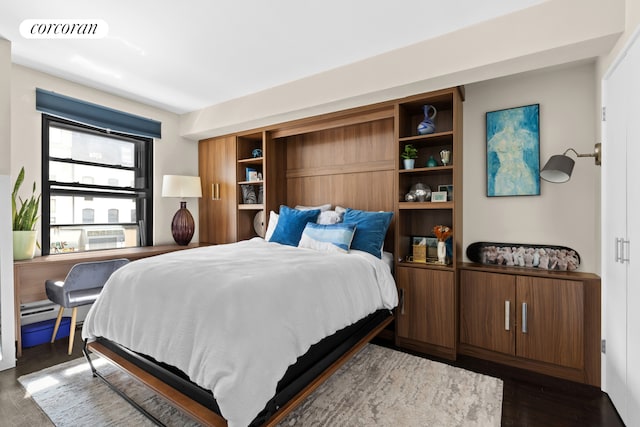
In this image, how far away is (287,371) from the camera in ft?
5.31

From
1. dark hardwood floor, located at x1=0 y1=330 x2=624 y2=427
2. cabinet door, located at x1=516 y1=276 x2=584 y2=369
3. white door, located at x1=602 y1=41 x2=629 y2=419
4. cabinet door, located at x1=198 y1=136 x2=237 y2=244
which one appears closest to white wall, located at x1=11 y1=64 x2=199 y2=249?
cabinet door, located at x1=198 y1=136 x2=237 y2=244

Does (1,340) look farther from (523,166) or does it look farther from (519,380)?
(523,166)

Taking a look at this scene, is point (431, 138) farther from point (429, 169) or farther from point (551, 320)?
point (551, 320)

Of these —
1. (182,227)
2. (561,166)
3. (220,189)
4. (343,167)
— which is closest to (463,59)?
(561,166)

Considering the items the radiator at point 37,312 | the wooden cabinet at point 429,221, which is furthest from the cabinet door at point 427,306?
the radiator at point 37,312

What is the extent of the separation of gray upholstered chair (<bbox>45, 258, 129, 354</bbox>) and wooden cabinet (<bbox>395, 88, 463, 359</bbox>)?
101 inches

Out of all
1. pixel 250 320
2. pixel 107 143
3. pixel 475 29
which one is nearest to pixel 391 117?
pixel 475 29

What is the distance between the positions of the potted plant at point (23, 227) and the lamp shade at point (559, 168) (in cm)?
421

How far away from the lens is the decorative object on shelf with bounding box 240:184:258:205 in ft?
13.5

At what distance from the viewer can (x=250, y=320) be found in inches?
57.4

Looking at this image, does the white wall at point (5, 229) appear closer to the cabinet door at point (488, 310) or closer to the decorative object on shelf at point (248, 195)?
the decorative object on shelf at point (248, 195)

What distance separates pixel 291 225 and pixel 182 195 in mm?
1729

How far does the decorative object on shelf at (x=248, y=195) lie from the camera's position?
13.5 ft

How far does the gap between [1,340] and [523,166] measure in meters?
4.35
